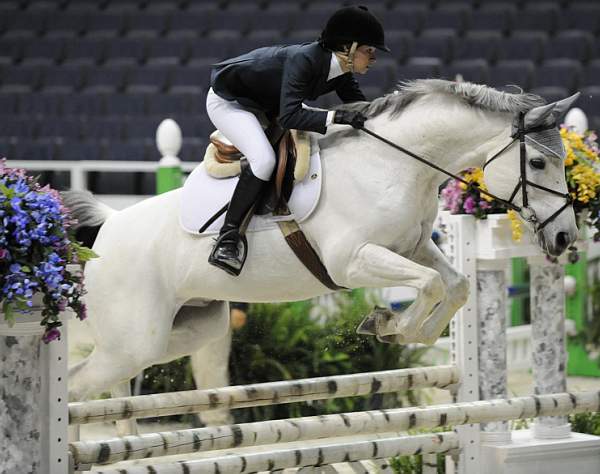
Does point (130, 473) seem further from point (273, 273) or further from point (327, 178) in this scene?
point (327, 178)

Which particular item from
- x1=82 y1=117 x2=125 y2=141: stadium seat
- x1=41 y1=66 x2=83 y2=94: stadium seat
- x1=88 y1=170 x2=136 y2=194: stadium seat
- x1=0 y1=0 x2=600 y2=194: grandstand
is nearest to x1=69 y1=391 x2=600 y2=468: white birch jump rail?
x1=0 y1=0 x2=600 y2=194: grandstand

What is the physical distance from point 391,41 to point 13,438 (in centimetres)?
680

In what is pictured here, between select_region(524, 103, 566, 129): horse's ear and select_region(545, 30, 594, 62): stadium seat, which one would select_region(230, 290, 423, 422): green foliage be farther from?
select_region(545, 30, 594, 62): stadium seat

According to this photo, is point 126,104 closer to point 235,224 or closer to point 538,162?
point 235,224

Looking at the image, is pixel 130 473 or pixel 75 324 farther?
pixel 75 324

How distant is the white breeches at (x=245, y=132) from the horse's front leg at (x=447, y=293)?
0.52 metres

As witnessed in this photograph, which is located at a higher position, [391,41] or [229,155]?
[391,41]

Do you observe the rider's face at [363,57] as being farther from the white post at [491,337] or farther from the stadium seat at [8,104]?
the stadium seat at [8,104]

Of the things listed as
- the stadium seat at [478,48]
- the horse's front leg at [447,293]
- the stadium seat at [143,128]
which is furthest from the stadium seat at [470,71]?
the horse's front leg at [447,293]

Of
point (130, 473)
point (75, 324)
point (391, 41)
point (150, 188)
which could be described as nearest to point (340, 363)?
point (75, 324)

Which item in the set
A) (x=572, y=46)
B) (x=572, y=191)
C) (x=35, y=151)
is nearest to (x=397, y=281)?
(x=572, y=191)

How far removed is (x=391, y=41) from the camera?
8.98m

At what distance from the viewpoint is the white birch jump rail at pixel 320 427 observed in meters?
2.95

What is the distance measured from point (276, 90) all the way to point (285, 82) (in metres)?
0.16
